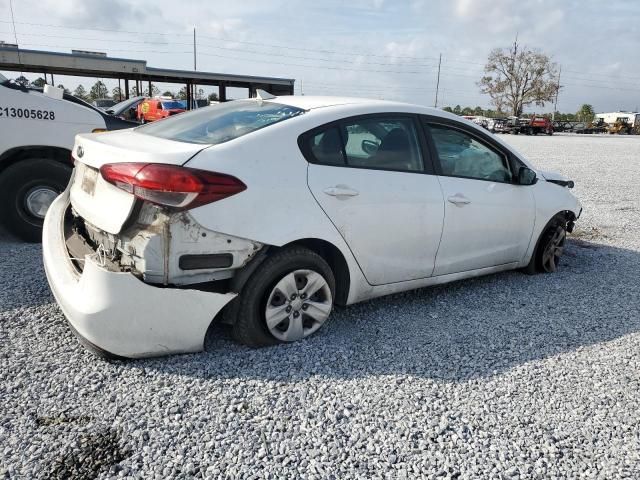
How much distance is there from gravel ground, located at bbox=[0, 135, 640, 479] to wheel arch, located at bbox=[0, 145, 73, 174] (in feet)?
5.52

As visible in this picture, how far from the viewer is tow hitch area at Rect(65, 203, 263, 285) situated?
2809 mm

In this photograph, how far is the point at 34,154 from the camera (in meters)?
5.41

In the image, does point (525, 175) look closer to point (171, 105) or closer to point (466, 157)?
point (466, 157)

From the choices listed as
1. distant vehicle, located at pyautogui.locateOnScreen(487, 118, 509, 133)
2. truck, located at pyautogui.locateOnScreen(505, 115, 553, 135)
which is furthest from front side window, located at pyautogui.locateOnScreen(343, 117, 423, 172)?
truck, located at pyautogui.locateOnScreen(505, 115, 553, 135)

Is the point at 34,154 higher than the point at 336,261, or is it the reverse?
the point at 34,154

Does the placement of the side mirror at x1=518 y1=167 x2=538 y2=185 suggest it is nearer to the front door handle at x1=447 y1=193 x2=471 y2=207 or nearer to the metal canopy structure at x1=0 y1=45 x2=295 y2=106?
the front door handle at x1=447 y1=193 x2=471 y2=207

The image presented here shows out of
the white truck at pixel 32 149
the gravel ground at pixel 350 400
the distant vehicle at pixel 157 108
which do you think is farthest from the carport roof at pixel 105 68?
the gravel ground at pixel 350 400

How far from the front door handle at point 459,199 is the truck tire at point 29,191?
379 centimetres

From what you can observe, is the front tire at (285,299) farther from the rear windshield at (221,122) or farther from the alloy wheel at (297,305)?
the rear windshield at (221,122)

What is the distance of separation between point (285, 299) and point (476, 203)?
1.78 meters

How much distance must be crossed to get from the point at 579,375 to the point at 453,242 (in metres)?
1.28

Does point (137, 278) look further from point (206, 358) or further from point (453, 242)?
point (453, 242)

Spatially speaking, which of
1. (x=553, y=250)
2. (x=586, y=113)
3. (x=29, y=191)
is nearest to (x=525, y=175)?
(x=553, y=250)

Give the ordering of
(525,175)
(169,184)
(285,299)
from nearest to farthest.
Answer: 1. (169,184)
2. (285,299)
3. (525,175)
